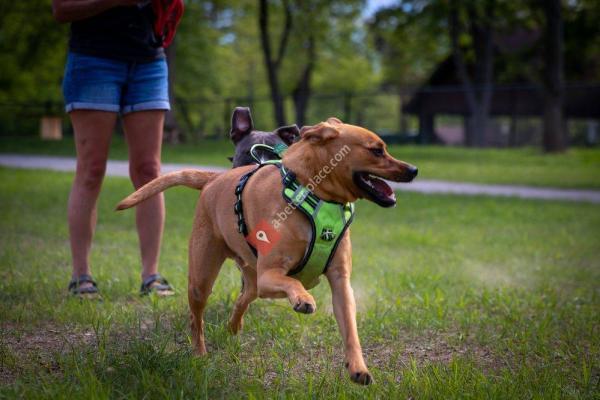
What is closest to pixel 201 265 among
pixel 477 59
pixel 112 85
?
pixel 112 85

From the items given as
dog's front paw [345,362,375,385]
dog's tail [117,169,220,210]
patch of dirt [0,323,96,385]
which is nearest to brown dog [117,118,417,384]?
dog's front paw [345,362,375,385]

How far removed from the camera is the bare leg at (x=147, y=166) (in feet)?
16.7

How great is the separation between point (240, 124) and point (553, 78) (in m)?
22.2

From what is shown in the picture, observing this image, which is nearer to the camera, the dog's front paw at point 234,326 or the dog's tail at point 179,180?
the dog's tail at point 179,180

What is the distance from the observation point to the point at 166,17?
5004mm

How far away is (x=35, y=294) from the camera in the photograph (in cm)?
497

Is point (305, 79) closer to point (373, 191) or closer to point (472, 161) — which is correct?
point (472, 161)

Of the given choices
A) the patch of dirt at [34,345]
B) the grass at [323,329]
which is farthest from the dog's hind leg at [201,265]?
the patch of dirt at [34,345]

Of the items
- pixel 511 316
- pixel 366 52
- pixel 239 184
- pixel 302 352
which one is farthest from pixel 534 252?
pixel 366 52

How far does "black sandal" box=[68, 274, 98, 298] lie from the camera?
5.02m

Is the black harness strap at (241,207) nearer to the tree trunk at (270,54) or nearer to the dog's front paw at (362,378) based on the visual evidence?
the dog's front paw at (362,378)

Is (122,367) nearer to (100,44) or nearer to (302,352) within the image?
(302,352)

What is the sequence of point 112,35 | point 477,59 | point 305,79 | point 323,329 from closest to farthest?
1. point 323,329
2. point 112,35
3. point 477,59
4. point 305,79

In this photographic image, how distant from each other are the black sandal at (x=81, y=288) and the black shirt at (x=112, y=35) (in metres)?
1.61
